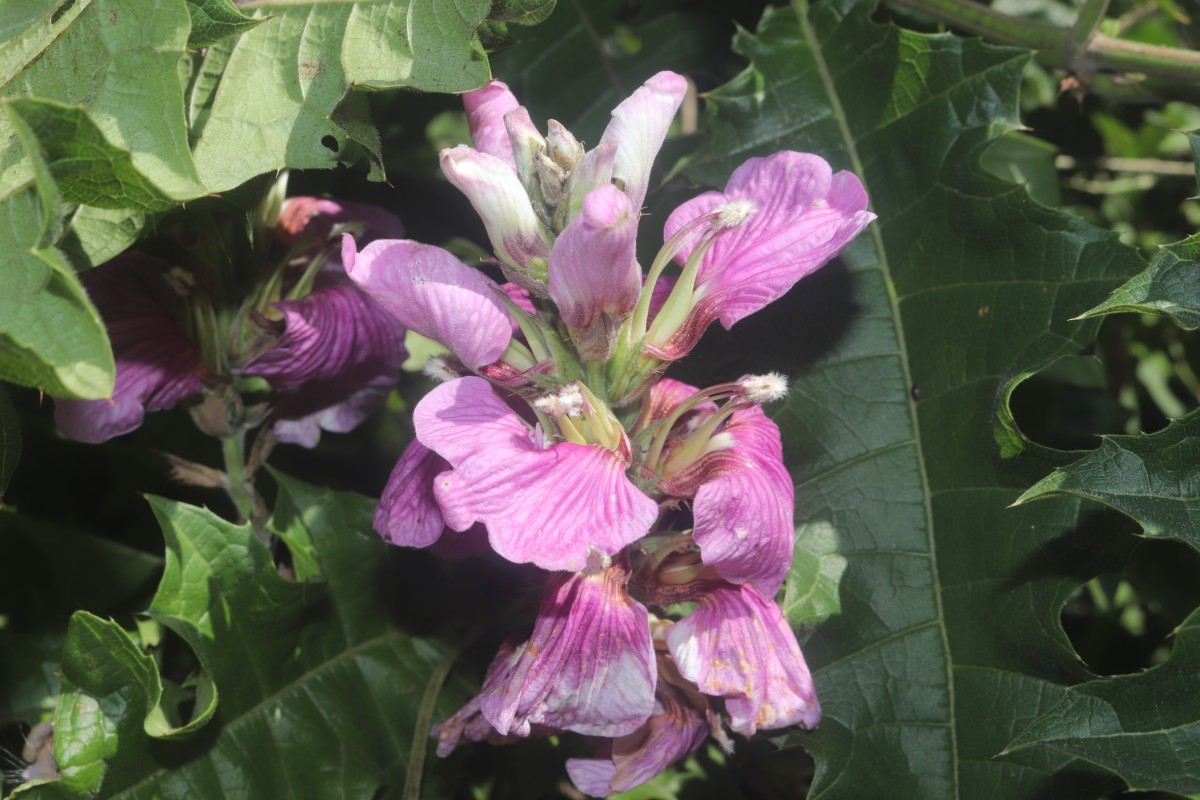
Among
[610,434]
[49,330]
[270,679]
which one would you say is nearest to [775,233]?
[610,434]

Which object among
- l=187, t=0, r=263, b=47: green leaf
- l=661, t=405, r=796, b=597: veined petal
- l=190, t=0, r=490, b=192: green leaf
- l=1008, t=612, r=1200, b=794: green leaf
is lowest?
l=1008, t=612, r=1200, b=794: green leaf

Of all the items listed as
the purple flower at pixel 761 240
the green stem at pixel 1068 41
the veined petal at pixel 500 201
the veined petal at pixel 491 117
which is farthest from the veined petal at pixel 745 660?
the green stem at pixel 1068 41

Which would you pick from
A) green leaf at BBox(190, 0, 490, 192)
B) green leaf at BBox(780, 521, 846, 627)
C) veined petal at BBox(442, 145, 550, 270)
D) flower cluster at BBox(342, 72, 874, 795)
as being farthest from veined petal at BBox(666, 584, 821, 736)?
green leaf at BBox(190, 0, 490, 192)

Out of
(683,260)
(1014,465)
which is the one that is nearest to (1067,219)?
(1014,465)

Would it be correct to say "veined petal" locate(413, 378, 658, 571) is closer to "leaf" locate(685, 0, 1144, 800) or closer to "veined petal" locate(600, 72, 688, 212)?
"veined petal" locate(600, 72, 688, 212)

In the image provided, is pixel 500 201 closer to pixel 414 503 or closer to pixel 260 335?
pixel 414 503
